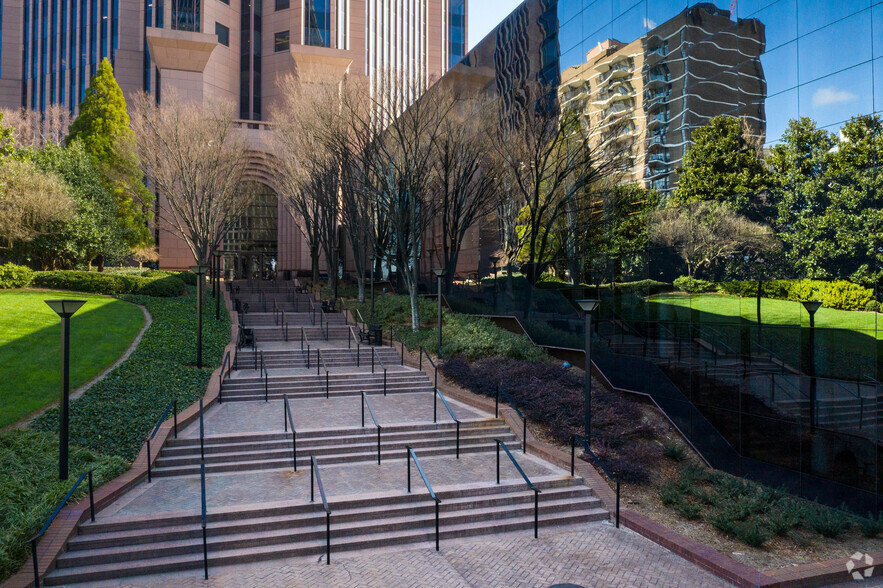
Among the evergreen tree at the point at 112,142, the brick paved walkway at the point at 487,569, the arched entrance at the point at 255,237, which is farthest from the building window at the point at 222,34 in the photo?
the brick paved walkway at the point at 487,569

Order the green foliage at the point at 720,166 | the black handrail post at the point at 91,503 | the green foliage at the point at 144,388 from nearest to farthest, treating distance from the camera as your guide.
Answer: the black handrail post at the point at 91,503
the green foliage at the point at 144,388
the green foliage at the point at 720,166

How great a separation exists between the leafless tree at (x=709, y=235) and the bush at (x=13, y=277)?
2438 cm

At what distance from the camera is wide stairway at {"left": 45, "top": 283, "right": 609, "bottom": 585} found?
8516mm

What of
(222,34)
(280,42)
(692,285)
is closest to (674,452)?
(692,285)

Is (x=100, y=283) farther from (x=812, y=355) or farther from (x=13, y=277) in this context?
(x=812, y=355)

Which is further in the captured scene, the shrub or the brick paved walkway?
the shrub

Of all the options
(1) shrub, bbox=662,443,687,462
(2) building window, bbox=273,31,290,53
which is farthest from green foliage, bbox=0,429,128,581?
(2) building window, bbox=273,31,290,53

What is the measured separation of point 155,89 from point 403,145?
1640 inches

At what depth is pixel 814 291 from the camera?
12477 millimetres

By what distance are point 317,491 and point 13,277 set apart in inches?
803

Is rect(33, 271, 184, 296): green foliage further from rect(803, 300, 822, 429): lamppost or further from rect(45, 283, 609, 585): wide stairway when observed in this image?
rect(803, 300, 822, 429): lamppost

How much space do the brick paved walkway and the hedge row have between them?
6.69m

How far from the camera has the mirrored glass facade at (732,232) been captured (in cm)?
1133

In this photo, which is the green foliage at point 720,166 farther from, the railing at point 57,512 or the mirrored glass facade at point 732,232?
the railing at point 57,512
